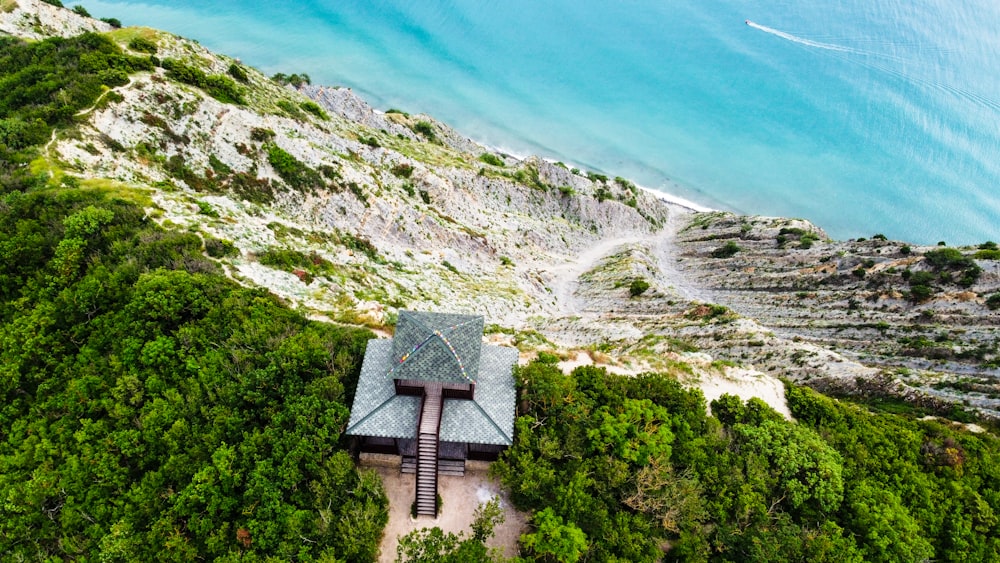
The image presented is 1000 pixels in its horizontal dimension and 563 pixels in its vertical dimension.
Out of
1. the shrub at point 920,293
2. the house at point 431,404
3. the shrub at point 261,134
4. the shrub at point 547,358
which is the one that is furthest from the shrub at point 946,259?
the shrub at point 261,134

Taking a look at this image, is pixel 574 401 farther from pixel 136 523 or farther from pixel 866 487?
pixel 136 523

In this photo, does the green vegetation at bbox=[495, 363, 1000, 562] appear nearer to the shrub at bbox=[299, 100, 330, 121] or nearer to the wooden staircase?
the wooden staircase

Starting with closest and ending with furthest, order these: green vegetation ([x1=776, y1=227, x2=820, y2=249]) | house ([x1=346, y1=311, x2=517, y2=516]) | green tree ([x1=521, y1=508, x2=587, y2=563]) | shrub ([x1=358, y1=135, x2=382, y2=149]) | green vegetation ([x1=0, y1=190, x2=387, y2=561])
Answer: green tree ([x1=521, y1=508, x2=587, y2=563]), green vegetation ([x1=0, y1=190, x2=387, y2=561]), house ([x1=346, y1=311, x2=517, y2=516]), green vegetation ([x1=776, y1=227, x2=820, y2=249]), shrub ([x1=358, y1=135, x2=382, y2=149])

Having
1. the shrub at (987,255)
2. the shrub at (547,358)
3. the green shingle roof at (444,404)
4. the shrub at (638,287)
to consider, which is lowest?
the green shingle roof at (444,404)

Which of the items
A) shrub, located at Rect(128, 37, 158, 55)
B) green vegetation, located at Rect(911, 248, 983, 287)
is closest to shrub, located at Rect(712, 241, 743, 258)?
green vegetation, located at Rect(911, 248, 983, 287)

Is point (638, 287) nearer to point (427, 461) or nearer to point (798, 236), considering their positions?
point (798, 236)

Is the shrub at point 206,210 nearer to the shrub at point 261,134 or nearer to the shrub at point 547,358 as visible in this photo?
the shrub at point 261,134
